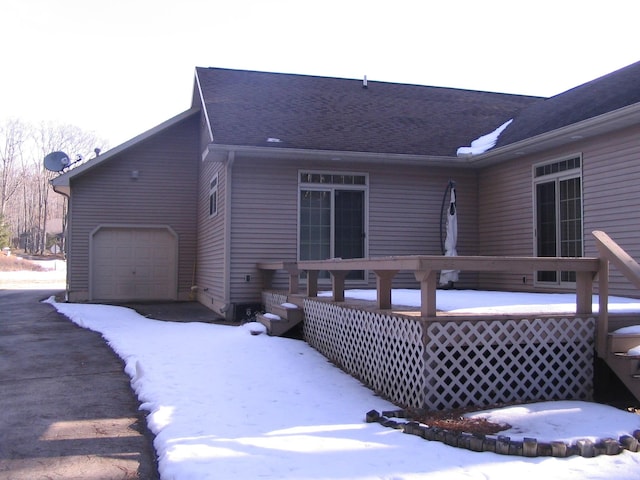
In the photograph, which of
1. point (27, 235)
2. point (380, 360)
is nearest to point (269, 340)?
point (380, 360)

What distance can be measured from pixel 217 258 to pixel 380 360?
21.1 ft

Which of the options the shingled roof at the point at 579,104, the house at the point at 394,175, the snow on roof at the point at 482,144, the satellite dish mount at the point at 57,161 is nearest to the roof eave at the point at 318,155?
the house at the point at 394,175

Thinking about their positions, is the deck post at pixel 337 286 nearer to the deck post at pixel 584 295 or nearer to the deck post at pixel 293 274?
the deck post at pixel 293 274

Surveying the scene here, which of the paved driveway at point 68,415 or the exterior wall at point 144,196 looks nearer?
the paved driveway at point 68,415

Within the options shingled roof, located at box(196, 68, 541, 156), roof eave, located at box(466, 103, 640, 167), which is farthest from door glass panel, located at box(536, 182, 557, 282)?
shingled roof, located at box(196, 68, 541, 156)

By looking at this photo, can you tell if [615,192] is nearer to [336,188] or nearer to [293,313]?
[336,188]

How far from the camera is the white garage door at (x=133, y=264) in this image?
14.9 metres

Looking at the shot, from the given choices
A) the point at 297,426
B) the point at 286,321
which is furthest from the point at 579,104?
the point at 297,426

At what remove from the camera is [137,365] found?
6.25 metres

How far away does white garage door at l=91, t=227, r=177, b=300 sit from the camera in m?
14.9

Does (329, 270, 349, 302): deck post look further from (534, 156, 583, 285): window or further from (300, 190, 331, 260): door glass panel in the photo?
(534, 156, 583, 285): window

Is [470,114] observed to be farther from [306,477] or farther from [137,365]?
[306,477]

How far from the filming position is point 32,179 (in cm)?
5825

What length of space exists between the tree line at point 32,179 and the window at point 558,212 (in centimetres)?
4910
